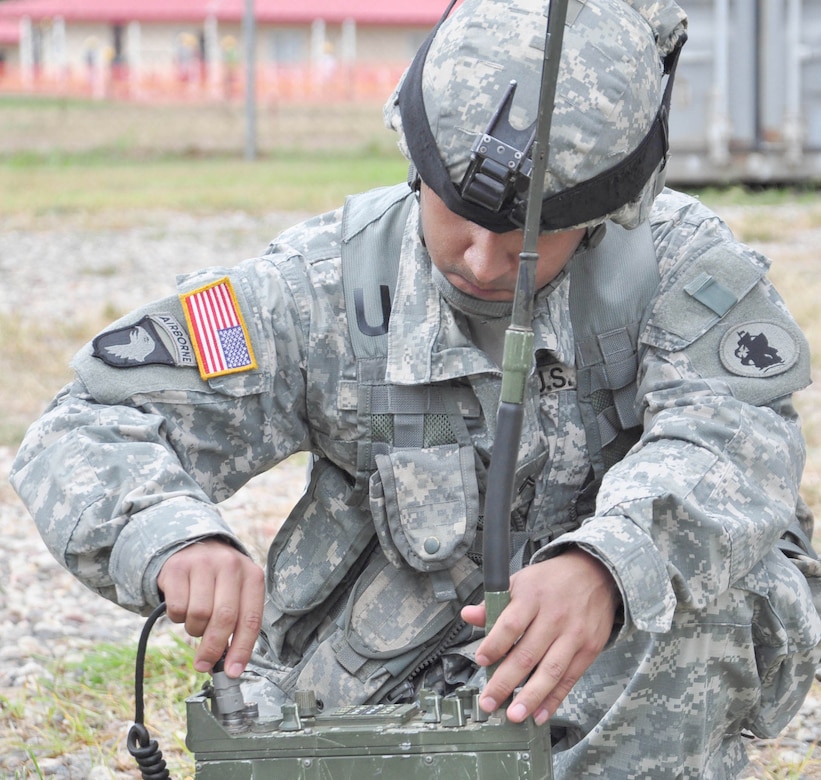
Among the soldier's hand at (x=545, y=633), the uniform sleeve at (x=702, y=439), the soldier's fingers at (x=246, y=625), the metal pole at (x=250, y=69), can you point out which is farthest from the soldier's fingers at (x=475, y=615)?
the metal pole at (x=250, y=69)

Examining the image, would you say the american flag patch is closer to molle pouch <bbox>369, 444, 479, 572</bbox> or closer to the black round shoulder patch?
molle pouch <bbox>369, 444, 479, 572</bbox>

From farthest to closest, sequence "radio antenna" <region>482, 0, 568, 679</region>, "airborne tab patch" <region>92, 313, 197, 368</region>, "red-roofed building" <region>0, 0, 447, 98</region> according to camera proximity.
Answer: "red-roofed building" <region>0, 0, 447, 98</region> → "airborne tab patch" <region>92, 313, 197, 368</region> → "radio antenna" <region>482, 0, 568, 679</region>

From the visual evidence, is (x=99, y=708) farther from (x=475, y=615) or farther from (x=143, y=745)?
(x=475, y=615)

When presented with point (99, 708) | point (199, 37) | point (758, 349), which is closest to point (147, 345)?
point (758, 349)

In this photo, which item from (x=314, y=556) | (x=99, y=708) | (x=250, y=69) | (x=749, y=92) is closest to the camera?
(x=314, y=556)

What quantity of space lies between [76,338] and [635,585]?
17.0 feet

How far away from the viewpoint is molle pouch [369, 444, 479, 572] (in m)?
2.17

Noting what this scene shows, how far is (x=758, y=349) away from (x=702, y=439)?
226 mm

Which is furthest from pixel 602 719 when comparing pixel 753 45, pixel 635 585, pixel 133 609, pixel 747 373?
pixel 753 45

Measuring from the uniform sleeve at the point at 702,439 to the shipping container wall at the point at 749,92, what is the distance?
924 centimetres

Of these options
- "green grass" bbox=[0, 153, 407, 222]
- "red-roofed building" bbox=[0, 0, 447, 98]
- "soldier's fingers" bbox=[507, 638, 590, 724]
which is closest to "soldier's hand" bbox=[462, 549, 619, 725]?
"soldier's fingers" bbox=[507, 638, 590, 724]

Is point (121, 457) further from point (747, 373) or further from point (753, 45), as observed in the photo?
point (753, 45)

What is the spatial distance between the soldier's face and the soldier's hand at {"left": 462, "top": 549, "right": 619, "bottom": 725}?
0.43 meters

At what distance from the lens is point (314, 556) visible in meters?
2.37
